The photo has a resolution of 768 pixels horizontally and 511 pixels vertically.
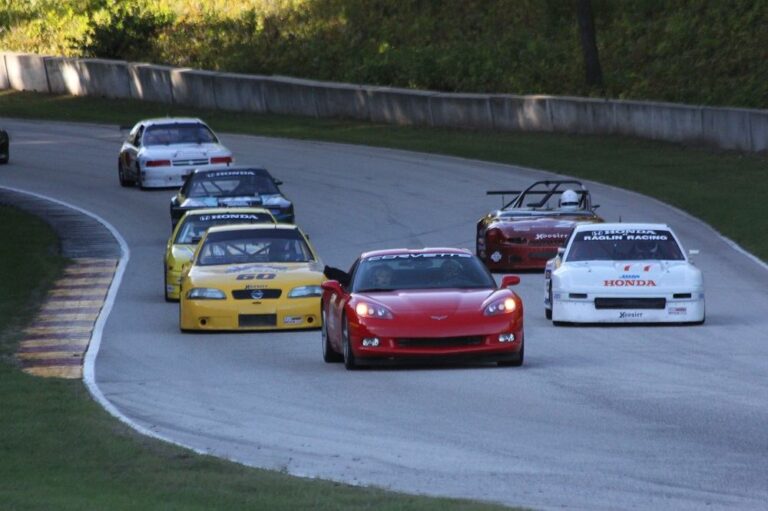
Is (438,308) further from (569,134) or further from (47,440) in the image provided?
(569,134)

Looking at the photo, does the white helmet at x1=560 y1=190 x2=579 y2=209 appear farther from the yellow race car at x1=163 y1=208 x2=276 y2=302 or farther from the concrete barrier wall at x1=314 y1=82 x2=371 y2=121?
the concrete barrier wall at x1=314 y1=82 x2=371 y2=121

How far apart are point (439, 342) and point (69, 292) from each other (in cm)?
934

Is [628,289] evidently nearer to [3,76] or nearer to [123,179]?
[123,179]

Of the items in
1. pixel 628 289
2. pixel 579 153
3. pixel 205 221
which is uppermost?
pixel 205 221

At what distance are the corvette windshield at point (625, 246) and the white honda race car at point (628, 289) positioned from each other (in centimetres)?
1

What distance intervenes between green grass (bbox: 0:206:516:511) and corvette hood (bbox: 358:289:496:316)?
10.5 feet

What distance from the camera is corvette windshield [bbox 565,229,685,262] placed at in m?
20.3

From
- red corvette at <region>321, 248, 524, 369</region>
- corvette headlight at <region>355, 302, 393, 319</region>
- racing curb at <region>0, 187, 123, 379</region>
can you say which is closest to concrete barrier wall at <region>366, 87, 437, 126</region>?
racing curb at <region>0, 187, 123, 379</region>

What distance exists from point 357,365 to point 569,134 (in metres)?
30.7

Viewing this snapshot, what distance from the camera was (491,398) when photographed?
1407 centimetres

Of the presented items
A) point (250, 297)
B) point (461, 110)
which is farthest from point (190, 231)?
point (461, 110)

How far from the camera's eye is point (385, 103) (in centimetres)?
5088

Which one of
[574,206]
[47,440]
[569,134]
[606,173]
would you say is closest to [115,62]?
[569,134]

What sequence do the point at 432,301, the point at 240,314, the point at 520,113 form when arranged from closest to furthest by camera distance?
1. the point at 432,301
2. the point at 240,314
3. the point at 520,113
